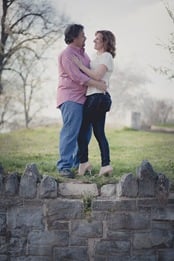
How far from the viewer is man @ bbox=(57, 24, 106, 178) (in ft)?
12.9

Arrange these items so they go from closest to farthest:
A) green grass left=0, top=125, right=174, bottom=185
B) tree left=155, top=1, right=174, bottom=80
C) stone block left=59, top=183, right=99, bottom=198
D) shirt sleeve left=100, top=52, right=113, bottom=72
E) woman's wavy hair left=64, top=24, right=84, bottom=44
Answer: stone block left=59, top=183, right=99, bottom=198, shirt sleeve left=100, top=52, right=113, bottom=72, woman's wavy hair left=64, top=24, right=84, bottom=44, green grass left=0, top=125, right=174, bottom=185, tree left=155, top=1, right=174, bottom=80

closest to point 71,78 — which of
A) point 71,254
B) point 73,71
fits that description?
point 73,71

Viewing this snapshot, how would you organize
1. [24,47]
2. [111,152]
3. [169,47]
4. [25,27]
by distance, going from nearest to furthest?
1. [169,47]
2. [111,152]
3. [25,27]
4. [24,47]

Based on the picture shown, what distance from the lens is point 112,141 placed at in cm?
703

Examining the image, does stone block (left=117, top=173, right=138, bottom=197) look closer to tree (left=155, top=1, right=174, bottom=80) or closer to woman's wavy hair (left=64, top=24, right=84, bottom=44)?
woman's wavy hair (left=64, top=24, right=84, bottom=44)

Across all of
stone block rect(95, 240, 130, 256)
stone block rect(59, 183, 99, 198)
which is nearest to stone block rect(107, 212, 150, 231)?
stone block rect(95, 240, 130, 256)

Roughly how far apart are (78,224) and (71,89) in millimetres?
1255

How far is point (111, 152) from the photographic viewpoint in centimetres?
592

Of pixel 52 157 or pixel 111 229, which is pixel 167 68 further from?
pixel 111 229

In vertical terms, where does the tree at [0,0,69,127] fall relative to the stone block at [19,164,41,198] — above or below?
above

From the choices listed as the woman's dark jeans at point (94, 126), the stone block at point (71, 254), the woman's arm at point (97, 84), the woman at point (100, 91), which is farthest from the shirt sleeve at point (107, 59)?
the stone block at point (71, 254)

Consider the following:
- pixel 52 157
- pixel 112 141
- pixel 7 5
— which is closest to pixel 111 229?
pixel 52 157

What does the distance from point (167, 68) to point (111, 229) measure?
2370mm

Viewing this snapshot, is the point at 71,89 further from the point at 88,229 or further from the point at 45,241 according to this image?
the point at 45,241
